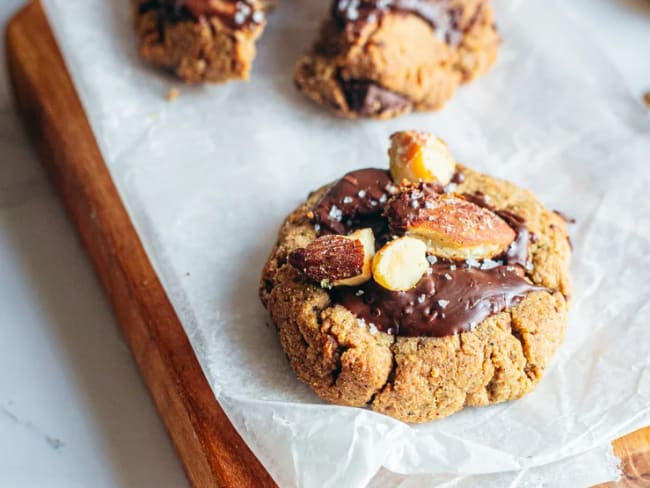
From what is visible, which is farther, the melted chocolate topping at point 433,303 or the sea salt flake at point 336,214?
the sea salt flake at point 336,214

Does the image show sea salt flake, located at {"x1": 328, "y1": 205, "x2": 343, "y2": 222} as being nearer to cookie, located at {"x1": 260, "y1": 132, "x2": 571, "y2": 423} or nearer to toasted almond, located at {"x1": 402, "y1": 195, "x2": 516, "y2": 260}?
cookie, located at {"x1": 260, "y1": 132, "x2": 571, "y2": 423}

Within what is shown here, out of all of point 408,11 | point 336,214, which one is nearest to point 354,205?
point 336,214

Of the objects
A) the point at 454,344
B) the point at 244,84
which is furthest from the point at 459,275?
the point at 244,84

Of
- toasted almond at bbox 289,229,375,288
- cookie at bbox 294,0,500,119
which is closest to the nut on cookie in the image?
toasted almond at bbox 289,229,375,288

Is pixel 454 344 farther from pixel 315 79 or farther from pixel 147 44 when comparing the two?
pixel 147 44

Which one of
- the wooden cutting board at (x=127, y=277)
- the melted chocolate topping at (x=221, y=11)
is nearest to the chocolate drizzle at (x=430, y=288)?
the wooden cutting board at (x=127, y=277)

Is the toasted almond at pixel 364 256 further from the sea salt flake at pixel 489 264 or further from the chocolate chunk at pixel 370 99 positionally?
the chocolate chunk at pixel 370 99

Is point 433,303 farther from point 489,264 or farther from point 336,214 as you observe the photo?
point 336,214
